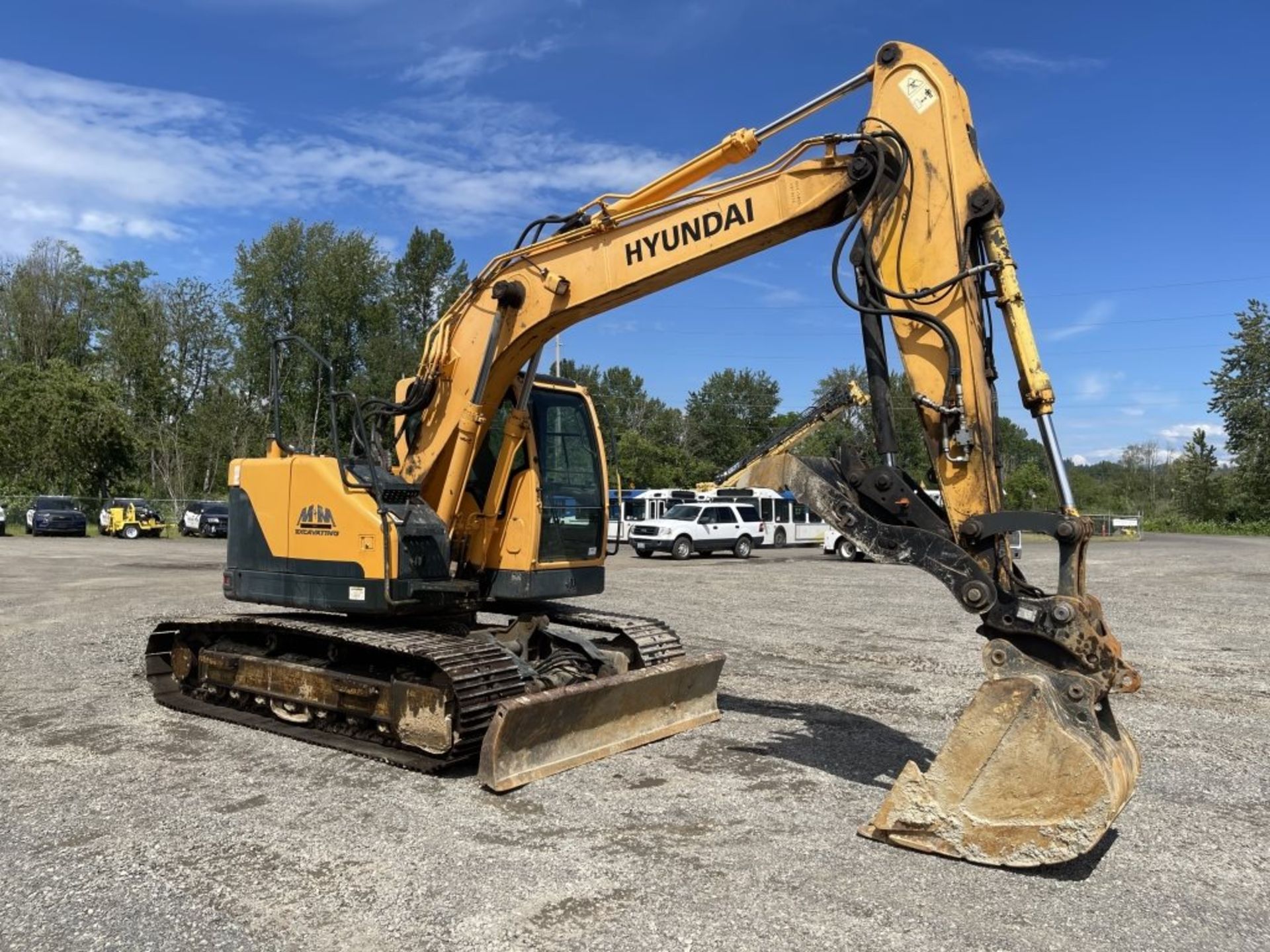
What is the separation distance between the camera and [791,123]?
20.0ft

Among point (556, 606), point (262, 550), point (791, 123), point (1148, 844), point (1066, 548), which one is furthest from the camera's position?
point (556, 606)

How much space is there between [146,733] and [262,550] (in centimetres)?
154

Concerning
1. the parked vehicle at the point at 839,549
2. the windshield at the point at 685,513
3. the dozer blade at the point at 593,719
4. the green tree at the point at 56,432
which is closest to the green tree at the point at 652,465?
the green tree at the point at 56,432

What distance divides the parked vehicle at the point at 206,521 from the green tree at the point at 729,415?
161ft

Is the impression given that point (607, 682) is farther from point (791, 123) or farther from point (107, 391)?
point (107, 391)

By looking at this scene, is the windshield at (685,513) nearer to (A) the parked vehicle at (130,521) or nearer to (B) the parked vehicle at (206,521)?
(B) the parked vehicle at (206,521)

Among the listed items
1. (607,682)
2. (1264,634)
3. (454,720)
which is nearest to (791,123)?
(607,682)

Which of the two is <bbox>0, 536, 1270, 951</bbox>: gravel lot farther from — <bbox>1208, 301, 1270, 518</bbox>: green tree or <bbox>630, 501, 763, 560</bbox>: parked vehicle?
<bbox>1208, 301, 1270, 518</bbox>: green tree

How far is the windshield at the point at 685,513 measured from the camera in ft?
103

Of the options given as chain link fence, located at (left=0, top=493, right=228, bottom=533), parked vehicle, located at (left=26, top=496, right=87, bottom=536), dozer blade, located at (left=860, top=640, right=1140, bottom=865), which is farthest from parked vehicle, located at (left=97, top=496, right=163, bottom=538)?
dozer blade, located at (left=860, top=640, right=1140, bottom=865)

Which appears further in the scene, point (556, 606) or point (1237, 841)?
point (556, 606)

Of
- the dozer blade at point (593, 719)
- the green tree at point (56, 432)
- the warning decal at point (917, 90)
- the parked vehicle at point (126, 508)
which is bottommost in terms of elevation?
the dozer blade at point (593, 719)

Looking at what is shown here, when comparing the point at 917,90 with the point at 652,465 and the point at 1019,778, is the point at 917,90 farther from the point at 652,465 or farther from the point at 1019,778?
the point at 652,465

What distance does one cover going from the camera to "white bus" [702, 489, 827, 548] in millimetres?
37906
